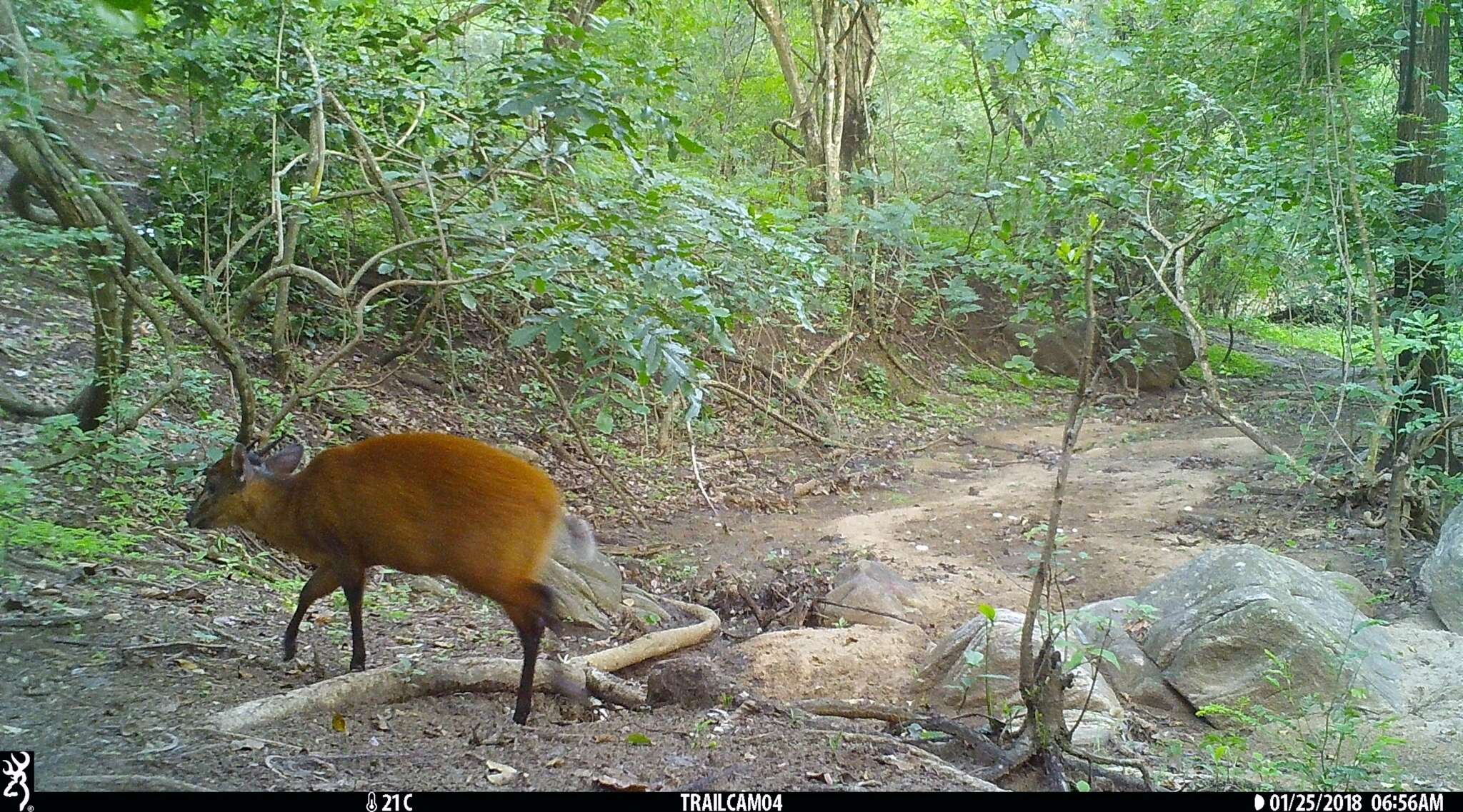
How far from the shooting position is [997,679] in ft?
15.6

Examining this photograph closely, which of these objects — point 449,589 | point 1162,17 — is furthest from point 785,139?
point 449,589

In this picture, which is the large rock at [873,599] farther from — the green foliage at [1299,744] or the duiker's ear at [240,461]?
the duiker's ear at [240,461]

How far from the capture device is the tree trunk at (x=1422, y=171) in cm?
743

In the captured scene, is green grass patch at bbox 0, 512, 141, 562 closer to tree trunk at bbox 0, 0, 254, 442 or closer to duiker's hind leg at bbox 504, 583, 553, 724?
tree trunk at bbox 0, 0, 254, 442

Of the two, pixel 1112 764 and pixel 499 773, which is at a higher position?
pixel 499 773

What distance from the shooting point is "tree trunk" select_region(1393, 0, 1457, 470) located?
293 inches

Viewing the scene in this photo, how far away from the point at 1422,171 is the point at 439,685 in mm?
7864

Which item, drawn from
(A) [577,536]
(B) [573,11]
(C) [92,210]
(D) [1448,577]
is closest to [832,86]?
(B) [573,11]

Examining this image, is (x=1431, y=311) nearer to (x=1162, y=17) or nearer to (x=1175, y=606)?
(x=1175, y=606)

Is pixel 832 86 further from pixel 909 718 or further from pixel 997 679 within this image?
pixel 909 718

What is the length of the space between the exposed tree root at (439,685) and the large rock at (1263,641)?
8.61ft

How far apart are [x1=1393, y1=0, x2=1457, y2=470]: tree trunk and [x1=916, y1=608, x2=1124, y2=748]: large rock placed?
4.09 meters

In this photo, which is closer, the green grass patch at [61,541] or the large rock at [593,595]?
the green grass patch at [61,541]

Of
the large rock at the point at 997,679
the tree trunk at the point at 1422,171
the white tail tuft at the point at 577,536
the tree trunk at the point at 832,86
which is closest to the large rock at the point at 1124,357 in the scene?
the tree trunk at the point at 832,86
